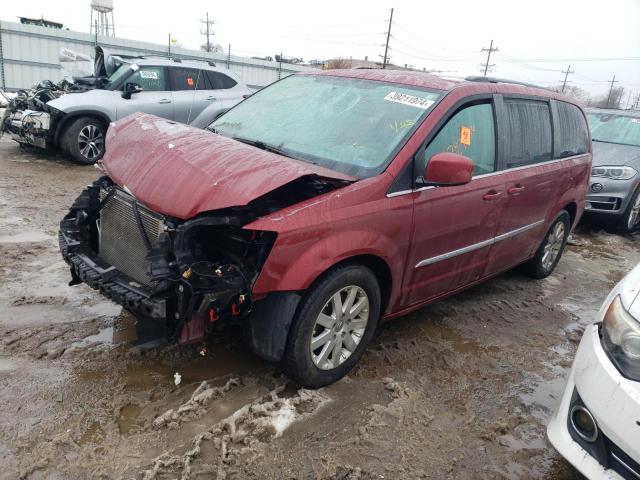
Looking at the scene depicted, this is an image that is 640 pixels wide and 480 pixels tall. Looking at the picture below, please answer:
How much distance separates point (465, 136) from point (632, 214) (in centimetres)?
571

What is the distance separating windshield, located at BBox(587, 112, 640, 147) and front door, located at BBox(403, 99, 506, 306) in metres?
5.86

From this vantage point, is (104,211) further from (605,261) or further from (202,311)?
(605,261)

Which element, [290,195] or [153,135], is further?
[153,135]

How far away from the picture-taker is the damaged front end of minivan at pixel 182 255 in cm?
237

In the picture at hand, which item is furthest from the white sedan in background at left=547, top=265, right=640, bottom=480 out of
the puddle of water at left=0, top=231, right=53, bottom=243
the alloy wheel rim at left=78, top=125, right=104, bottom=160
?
the alloy wheel rim at left=78, top=125, right=104, bottom=160

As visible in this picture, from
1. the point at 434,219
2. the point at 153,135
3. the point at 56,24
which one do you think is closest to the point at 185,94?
the point at 153,135

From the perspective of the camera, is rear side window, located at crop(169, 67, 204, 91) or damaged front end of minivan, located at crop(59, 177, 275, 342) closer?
damaged front end of minivan, located at crop(59, 177, 275, 342)

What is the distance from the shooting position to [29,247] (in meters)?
4.56

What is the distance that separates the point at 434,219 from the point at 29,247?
3.76 metres

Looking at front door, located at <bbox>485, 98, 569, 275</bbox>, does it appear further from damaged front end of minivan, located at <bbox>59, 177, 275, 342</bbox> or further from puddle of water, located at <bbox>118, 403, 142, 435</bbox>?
puddle of water, located at <bbox>118, 403, 142, 435</bbox>

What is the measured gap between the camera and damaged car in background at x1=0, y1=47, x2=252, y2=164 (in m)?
8.07

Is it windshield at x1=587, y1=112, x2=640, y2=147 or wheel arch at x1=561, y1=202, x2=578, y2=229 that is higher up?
windshield at x1=587, y1=112, x2=640, y2=147

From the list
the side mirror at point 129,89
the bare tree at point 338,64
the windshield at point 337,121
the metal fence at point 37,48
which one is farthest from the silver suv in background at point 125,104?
the bare tree at point 338,64

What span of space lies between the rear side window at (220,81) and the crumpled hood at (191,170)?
6804 mm
